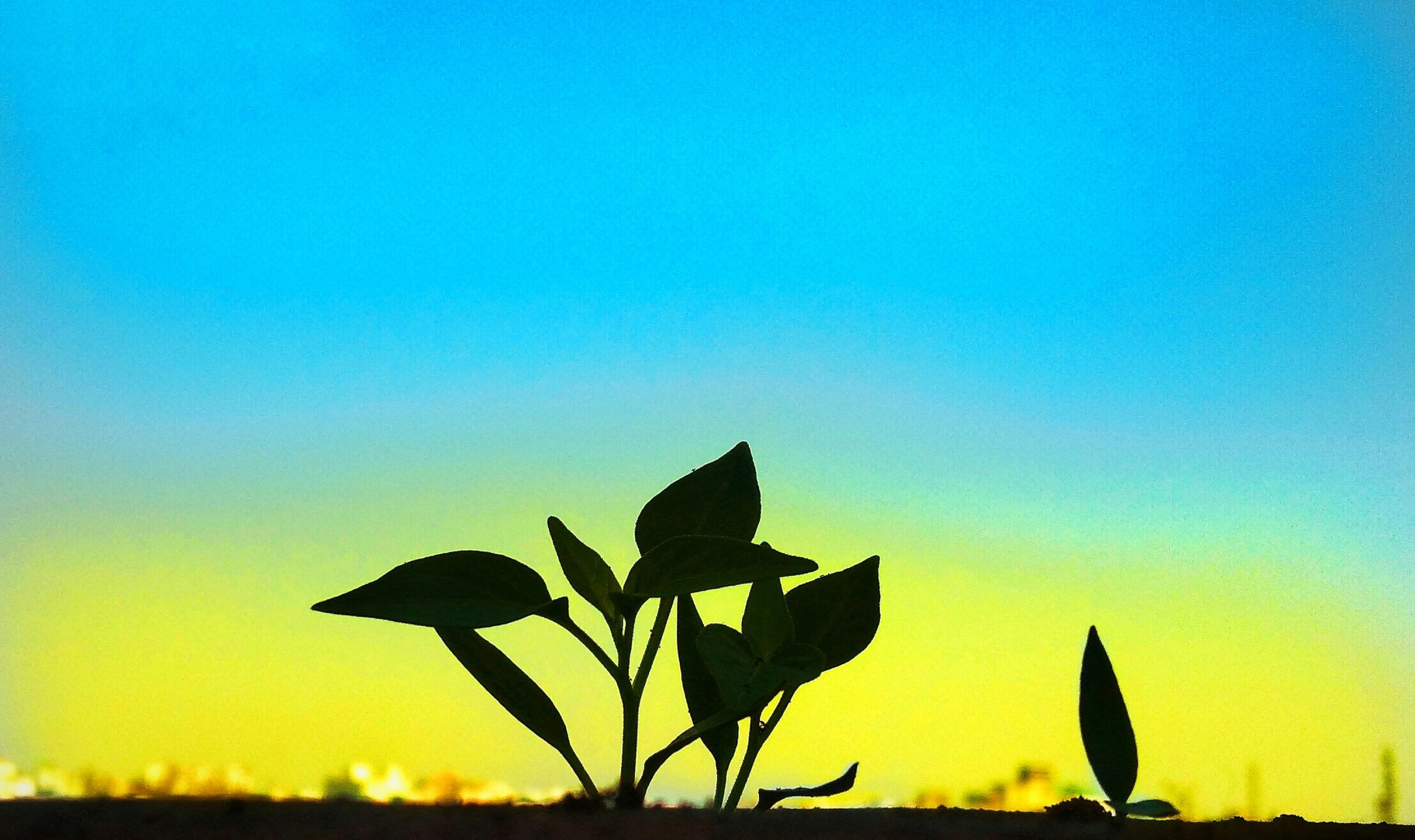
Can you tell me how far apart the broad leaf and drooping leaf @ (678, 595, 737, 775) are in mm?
65

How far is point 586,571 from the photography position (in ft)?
1.42

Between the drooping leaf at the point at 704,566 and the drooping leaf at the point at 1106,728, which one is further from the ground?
the drooping leaf at the point at 704,566

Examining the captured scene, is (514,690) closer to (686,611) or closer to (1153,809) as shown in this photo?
(686,611)

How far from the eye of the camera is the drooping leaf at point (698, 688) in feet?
1.57

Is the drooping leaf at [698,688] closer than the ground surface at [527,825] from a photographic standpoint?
No

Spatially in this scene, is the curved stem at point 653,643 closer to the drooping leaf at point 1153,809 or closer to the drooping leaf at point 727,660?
the drooping leaf at point 727,660

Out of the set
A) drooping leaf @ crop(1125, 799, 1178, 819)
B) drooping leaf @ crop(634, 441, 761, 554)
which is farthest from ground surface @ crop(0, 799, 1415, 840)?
drooping leaf @ crop(634, 441, 761, 554)

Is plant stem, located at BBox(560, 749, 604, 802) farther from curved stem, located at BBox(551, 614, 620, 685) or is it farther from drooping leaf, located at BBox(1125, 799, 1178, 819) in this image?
drooping leaf, located at BBox(1125, 799, 1178, 819)

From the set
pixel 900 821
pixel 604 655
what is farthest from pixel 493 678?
pixel 900 821

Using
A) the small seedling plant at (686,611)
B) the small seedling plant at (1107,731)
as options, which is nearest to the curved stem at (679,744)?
the small seedling plant at (686,611)

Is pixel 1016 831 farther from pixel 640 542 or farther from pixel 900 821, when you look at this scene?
pixel 640 542

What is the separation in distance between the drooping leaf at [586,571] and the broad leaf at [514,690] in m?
0.05

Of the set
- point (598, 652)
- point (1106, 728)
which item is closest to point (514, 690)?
point (598, 652)

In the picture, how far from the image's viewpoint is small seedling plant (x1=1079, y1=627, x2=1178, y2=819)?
1.37 ft
